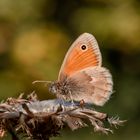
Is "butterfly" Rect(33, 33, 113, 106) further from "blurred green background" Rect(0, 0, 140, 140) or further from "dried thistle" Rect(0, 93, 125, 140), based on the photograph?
"blurred green background" Rect(0, 0, 140, 140)

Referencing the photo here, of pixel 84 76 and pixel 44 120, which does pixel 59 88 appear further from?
pixel 44 120

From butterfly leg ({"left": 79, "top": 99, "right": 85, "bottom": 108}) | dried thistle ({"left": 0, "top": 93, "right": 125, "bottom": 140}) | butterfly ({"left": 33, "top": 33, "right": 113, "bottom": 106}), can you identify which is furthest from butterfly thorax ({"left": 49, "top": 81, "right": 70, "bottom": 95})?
dried thistle ({"left": 0, "top": 93, "right": 125, "bottom": 140})

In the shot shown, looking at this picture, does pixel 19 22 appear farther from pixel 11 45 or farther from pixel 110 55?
pixel 110 55

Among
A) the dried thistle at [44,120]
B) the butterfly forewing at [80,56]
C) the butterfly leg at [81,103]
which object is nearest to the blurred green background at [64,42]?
the butterfly forewing at [80,56]

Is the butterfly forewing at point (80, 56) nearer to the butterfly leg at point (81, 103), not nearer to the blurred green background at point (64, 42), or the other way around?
the butterfly leg at point (81, 103)

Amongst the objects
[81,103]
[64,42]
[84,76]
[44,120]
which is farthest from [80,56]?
[64,42]
